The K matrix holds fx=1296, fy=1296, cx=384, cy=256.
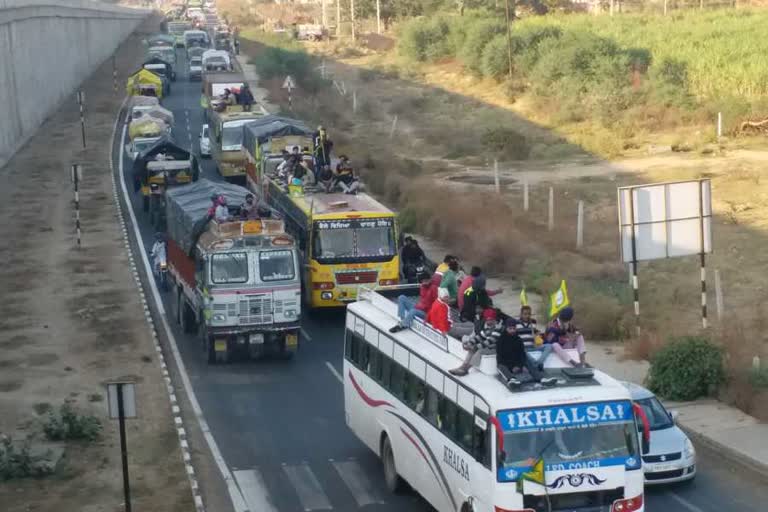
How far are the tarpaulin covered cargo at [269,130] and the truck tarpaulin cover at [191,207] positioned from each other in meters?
10.4

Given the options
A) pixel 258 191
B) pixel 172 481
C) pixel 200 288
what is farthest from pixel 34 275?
pixel 172 481

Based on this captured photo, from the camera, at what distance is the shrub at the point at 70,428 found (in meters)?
21.8

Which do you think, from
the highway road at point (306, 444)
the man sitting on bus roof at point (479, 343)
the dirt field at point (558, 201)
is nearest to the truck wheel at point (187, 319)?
the highway road at point (306, 444)

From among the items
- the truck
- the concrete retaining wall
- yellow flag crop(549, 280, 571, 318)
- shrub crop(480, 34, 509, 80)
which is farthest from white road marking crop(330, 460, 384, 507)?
shrub crop(480, 34, 509, 80)

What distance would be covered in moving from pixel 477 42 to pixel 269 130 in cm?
4898

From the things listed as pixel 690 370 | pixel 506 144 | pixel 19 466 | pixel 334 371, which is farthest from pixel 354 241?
pixel 506 144

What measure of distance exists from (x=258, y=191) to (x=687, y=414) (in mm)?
22290

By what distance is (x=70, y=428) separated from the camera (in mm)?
21828

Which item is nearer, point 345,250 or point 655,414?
point 655,414

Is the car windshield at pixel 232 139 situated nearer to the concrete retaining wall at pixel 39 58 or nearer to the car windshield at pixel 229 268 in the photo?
the concrete retaining wall at pixel 39 58

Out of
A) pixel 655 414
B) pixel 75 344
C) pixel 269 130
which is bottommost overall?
pixel 75 344

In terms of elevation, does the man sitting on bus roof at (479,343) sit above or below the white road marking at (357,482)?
above

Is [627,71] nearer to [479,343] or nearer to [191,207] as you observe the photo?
[191,207]

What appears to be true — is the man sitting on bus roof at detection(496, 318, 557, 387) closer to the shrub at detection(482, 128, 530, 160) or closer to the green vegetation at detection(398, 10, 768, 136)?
the shrub at detection(482, 128, 530, 160)
